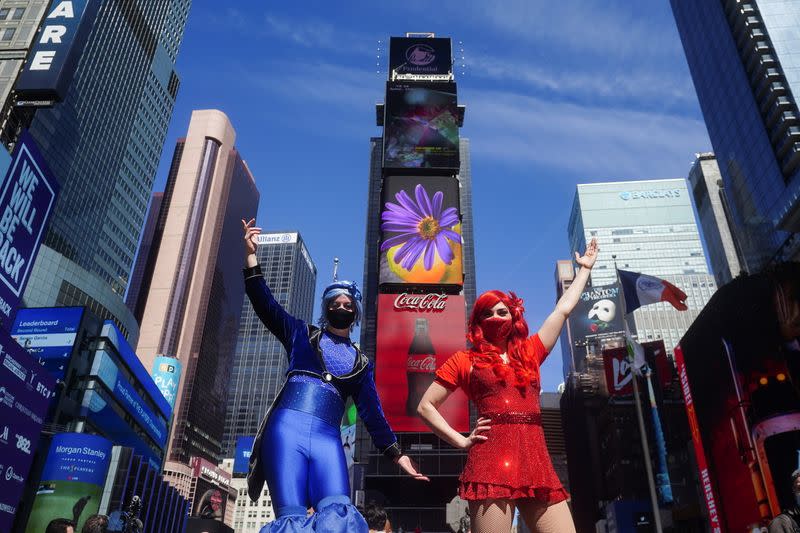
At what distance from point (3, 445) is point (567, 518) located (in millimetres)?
18418

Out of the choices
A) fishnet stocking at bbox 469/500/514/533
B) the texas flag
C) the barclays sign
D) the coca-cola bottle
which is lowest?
fishnet stocking at bbox 469/500/514/533

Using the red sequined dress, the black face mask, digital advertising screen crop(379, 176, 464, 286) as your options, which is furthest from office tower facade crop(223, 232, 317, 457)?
the red sequined dress

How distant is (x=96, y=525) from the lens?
5406mm

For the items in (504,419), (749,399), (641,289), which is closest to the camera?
(504,419)

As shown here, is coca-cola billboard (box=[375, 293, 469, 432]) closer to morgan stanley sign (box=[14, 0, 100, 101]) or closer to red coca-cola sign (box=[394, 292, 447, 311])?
red coca-cola sign (box=[394, 292, 447, 311])

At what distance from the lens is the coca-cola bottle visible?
34906 mm

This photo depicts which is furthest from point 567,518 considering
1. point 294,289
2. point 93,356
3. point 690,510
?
point 294,289

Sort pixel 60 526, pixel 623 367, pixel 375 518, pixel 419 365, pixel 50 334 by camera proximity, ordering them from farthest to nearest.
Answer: pixel 50 334
pixel 623 367
pixel 419 365
pixel 375 518
pixel 60 526

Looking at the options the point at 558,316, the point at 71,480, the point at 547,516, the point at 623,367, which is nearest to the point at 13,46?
the point at 71,480

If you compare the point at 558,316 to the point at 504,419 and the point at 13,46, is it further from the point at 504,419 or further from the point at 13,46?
the point at 13,46

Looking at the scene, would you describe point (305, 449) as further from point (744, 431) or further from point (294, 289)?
point (294, 289)

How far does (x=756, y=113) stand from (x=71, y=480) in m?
55.8

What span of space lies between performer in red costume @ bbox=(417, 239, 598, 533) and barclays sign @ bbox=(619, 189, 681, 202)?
12344 cm

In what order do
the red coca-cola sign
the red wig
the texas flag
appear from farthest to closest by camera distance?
the red coca-cola sign < the texas flag < the red wig
